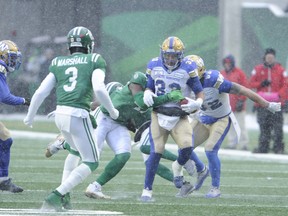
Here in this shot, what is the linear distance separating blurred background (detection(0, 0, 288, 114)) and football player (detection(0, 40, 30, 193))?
589 inches

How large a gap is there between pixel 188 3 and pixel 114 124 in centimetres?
1665

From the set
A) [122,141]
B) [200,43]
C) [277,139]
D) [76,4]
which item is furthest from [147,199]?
[76,4]

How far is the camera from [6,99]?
10.9 metres

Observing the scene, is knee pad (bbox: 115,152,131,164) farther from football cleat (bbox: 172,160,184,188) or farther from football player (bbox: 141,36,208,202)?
football cleat (bbox: 172,160,184,188)

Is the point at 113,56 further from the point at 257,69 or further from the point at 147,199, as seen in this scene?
the point at 147,199

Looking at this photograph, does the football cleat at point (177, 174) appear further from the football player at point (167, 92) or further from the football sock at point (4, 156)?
the football sock at point (4, 156)

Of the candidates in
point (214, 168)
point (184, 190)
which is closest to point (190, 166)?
point (214, 168)

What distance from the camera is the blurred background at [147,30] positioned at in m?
26.7

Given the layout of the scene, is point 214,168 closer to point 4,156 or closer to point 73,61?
point 4,156

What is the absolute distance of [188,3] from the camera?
90.2 ft

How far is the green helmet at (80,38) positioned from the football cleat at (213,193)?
210 cm

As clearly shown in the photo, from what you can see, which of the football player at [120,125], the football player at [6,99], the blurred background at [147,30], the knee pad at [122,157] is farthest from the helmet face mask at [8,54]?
the blurred background at [147,30]

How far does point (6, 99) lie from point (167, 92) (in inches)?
61.1

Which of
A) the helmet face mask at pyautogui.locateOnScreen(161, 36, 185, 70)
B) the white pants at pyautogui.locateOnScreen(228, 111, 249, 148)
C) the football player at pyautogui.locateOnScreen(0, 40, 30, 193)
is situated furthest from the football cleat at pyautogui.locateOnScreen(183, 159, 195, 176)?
the white pants at pyautogui.locateOnScreen(228, 111, 249, 148)
